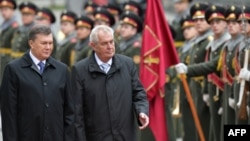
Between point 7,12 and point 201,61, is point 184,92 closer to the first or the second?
point 201,61

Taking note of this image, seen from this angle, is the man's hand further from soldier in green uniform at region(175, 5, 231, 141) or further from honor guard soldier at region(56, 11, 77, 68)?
honor guard soldier at region(56, 11, 77, 68)

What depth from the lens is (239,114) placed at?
12922 mm

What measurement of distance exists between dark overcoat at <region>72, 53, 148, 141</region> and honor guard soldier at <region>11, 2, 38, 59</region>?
842cm

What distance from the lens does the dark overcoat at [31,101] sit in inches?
410

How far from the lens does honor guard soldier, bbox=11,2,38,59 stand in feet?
63.2

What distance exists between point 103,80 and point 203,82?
4.20 metres

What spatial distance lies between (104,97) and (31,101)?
765 millimetres

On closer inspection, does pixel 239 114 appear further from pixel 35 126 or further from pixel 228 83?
pixel 35 126

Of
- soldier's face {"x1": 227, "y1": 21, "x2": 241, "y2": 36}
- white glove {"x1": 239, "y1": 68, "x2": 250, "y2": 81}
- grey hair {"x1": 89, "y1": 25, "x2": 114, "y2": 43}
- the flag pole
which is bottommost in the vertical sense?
the flag pole

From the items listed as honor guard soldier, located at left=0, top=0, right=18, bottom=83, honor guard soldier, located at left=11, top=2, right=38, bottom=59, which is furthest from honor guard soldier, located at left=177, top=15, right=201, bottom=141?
honor guard soldier, located at left=0, top=0, right=18, bottom=83

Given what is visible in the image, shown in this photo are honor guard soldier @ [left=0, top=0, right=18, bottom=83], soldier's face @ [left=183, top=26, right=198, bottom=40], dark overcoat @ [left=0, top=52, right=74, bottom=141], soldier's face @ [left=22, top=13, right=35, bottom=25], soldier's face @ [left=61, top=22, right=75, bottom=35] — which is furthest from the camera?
honor guard soldier @ [left=0, top=0, right=18, bottom=83]

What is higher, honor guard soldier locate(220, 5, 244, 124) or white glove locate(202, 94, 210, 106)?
honor guard soldier locate(220, 5, 244, 124)

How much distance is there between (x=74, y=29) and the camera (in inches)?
753

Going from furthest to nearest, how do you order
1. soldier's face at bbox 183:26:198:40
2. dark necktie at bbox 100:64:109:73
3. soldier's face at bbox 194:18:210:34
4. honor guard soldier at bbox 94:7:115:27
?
honor guard soldier at bbox 94:7:115:27 → soldier's face at bbox 183:26:198:40 → soldier's face at bbox 194:18:210:34 → dark necktie at bbox 100:64:109:73
